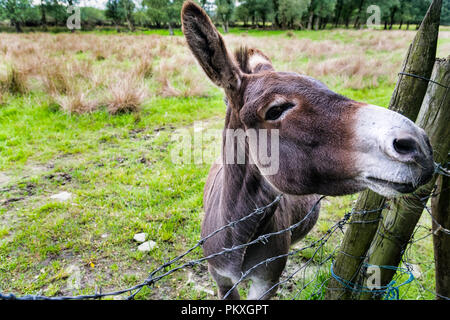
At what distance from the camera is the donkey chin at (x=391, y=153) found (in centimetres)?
115

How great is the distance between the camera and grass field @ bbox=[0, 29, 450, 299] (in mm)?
3254

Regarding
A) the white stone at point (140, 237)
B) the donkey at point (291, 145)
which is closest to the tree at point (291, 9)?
the white stone at point (140, 237)

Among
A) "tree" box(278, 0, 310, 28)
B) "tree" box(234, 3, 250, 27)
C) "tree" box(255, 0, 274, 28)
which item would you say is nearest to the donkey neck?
"tree" box(278, 0, 310, 28)

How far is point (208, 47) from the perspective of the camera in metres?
1.70

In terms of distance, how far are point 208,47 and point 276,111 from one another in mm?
626

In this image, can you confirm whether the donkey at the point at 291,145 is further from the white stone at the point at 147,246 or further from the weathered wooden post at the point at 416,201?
the white stone at the point at 147,246

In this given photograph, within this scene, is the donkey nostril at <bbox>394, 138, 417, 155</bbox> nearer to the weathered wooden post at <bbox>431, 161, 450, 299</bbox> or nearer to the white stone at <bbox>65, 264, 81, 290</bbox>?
the weathered wooden post at <bbox>431, 161, 450, 299</bbox>

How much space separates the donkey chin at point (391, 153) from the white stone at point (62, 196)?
464 cm

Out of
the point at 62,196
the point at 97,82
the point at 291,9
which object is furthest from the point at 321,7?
the point at 62,196

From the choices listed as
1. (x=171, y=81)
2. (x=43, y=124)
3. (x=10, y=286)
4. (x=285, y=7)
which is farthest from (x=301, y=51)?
(x=285, y=7)

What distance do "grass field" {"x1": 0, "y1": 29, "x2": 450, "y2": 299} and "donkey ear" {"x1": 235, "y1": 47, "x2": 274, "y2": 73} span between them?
548mm

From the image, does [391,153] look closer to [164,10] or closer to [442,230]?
[442,230]

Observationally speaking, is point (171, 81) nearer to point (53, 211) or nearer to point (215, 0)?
point (53, 211)
